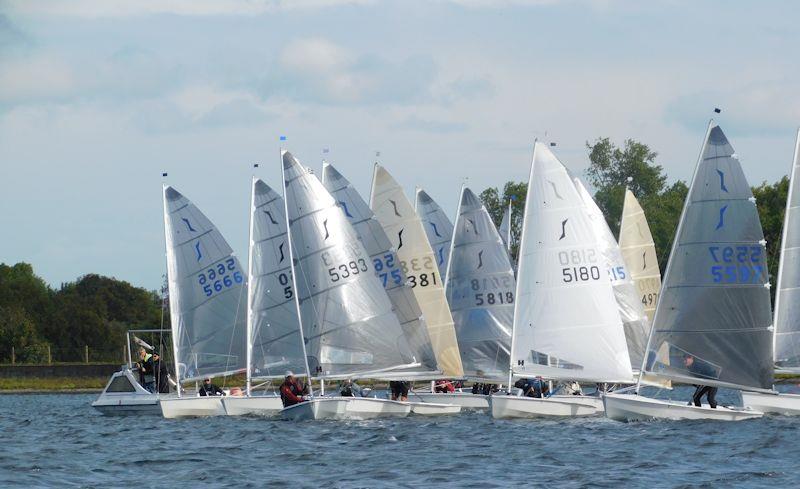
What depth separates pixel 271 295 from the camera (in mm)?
43125

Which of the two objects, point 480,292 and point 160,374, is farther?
point 480,292

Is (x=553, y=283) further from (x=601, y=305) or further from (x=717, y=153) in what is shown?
(x=717, y=153)

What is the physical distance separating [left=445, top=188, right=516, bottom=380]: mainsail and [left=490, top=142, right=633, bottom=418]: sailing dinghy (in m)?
8.17

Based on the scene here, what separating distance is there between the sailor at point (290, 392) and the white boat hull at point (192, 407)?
11.6 ft

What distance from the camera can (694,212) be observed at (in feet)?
119

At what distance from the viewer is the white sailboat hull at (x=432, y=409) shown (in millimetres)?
40656

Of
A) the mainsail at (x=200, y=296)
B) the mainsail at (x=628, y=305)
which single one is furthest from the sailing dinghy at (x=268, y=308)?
the mainsail at (x=628, y=305)

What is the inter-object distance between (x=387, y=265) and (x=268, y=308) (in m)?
3.63

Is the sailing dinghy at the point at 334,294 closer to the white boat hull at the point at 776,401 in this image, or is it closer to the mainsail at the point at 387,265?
the mainsail at the point at 387,265

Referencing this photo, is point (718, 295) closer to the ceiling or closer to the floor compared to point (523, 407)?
closer to the ceiling

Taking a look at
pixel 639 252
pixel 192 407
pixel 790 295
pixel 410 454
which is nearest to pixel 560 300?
pixel 790 295

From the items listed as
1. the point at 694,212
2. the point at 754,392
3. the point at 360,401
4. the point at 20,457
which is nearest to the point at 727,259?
the point at 694,212

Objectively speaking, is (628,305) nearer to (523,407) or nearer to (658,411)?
(523,407)

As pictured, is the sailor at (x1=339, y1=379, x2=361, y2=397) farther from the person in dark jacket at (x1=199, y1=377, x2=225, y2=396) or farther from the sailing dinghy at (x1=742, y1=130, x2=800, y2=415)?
the sailing dinghy at (x1=742, y1=130, x2=800, y2=415)
